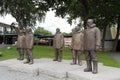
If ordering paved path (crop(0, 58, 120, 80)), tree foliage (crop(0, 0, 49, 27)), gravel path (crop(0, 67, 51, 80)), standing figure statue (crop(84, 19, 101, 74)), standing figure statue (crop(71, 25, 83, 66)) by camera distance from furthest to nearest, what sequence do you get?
tree foliage (crop(0, 0, 49, 27)) → standing figure statue (crop(71, 25, 83, 66)) → gravel path (crop(0, 67, 51, 80)) → standing figure statue (crop(84, 19, 101, 74)) → paved path (crop(0, 58, 120, 80))

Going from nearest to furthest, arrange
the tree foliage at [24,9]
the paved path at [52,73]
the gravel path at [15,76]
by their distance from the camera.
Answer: the paved path at [52,73] → the gravel path at [15,76] → the tree foliage at [24,9]

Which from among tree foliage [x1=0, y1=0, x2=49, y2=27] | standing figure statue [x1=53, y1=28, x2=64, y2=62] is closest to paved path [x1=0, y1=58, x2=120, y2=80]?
standing figure statue [x1=53, y1=28, x2=64, y2=62]

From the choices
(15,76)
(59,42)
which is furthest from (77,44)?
(15,76)

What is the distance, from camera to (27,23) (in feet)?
111

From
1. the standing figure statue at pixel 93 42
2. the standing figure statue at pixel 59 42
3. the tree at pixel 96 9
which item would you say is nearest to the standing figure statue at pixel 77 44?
the standing figure statue at pixel 59 42

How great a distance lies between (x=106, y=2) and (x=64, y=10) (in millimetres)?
4475

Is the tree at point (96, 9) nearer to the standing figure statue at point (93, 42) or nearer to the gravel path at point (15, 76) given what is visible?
the gravel path at point (15, 76)

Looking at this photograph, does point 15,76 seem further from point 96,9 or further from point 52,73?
point 96,9

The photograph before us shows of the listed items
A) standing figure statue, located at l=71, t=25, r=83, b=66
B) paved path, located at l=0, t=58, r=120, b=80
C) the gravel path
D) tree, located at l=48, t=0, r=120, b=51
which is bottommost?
the gravel path

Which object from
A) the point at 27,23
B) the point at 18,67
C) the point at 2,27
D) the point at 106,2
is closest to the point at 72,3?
the point at 106,2

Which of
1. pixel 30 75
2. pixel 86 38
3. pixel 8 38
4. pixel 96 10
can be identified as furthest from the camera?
pixel 8 38

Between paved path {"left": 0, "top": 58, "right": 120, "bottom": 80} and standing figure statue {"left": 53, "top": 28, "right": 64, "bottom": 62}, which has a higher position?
standing figure statue {"left": 53, "top": 28, "right": 64, "bottom": 62}

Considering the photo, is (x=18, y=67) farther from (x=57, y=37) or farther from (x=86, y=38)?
(x=86, y=38)

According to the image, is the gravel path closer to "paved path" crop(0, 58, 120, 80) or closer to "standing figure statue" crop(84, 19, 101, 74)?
"paved path" crop(0, 58, 120, 80)
